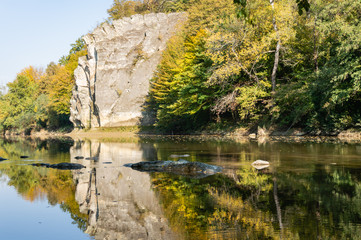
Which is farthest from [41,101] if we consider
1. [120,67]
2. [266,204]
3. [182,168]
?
[266,204]

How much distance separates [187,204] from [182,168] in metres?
5.19

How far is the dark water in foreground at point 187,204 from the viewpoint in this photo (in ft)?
19.7

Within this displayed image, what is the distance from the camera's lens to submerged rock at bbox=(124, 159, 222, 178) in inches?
492

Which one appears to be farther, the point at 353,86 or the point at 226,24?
the point at 226,24

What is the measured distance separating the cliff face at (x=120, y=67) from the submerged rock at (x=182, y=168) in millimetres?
52927

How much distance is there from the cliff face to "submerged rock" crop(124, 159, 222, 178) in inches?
2084

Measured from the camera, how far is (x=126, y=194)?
9297mm

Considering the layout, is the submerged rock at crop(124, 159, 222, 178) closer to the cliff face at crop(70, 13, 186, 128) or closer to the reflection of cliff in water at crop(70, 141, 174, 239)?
the reflection of cliff in water at crop(70, 141, 174, 239)

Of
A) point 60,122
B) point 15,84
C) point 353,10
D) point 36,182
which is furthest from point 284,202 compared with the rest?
point 15,84

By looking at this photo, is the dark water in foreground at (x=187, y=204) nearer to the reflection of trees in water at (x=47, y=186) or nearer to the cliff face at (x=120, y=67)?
the reflection of trees in water at (x=47, y=186)

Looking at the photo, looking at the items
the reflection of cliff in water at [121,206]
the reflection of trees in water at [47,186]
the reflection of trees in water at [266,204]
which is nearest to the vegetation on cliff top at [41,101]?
the reflection of trees in water at [47,186]

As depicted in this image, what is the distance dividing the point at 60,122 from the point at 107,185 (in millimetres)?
78809

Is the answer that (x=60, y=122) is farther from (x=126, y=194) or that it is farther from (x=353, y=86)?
(x=126, y=194)

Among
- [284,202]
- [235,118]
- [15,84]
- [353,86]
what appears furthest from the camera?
[15,84]
